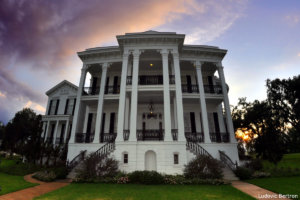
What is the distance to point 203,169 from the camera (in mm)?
Answer: 10031

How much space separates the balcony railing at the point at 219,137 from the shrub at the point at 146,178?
786cm

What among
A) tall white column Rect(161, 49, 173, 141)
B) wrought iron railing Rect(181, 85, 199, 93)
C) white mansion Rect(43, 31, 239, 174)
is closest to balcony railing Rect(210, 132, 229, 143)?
white mansion Rect(43, 31, 239, 174)

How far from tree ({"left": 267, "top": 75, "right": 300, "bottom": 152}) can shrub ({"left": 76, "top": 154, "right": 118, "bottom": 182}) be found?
2398 centimetres

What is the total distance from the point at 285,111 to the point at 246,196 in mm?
21207

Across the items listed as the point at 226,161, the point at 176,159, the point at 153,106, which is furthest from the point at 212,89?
the point at 176,159

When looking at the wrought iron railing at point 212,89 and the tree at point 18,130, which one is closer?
the wrought iron railing at point 212,89

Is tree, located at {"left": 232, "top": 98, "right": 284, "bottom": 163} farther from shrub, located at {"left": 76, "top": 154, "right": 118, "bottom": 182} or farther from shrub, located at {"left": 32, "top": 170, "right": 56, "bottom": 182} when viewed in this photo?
shrub, located at {"left": 32, "top": 170, "right": 56, "bottom": 182}

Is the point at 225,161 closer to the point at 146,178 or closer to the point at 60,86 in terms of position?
the point at 146,178

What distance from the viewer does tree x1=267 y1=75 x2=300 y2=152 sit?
2043cm

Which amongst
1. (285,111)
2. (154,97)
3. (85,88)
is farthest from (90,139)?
(285,111)

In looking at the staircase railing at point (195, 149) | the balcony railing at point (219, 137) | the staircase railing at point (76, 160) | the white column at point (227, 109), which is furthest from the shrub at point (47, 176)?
the white column at point (227, 109)

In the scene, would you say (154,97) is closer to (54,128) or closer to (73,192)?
(73,192)

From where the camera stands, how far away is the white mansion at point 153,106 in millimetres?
11438

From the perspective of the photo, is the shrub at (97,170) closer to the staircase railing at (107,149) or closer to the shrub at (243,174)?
the staircase railing at (107,149)
